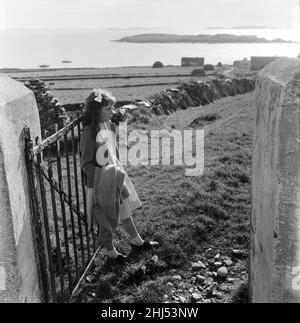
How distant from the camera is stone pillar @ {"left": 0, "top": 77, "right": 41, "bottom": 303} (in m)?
2.65

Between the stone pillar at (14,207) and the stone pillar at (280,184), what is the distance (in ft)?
5.68

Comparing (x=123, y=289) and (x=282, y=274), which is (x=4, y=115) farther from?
(x=123, y=289)

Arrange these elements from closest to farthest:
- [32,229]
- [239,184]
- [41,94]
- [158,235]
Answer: [32,229], [158,235], [239,184], [41,94]

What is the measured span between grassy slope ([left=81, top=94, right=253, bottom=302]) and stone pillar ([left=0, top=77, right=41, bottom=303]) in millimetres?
1510

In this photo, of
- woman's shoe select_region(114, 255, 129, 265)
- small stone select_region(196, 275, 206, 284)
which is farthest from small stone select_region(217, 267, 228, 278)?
woman's shoe select_region(114, 255, 129, 265)

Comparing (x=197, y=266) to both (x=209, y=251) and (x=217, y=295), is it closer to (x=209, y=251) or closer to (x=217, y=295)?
(x=209, y=251)

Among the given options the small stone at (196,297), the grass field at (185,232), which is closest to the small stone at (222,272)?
the grass field at (185,232)

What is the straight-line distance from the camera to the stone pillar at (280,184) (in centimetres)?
255

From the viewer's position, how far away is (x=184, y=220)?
576 cm

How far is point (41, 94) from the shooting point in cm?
1321

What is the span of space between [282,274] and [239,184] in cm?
449

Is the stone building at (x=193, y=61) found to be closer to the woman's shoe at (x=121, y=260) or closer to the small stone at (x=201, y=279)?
the woman's shoe at (x=121, y=260)

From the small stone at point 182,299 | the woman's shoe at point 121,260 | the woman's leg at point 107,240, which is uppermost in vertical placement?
the woman's leg at point 107,240
